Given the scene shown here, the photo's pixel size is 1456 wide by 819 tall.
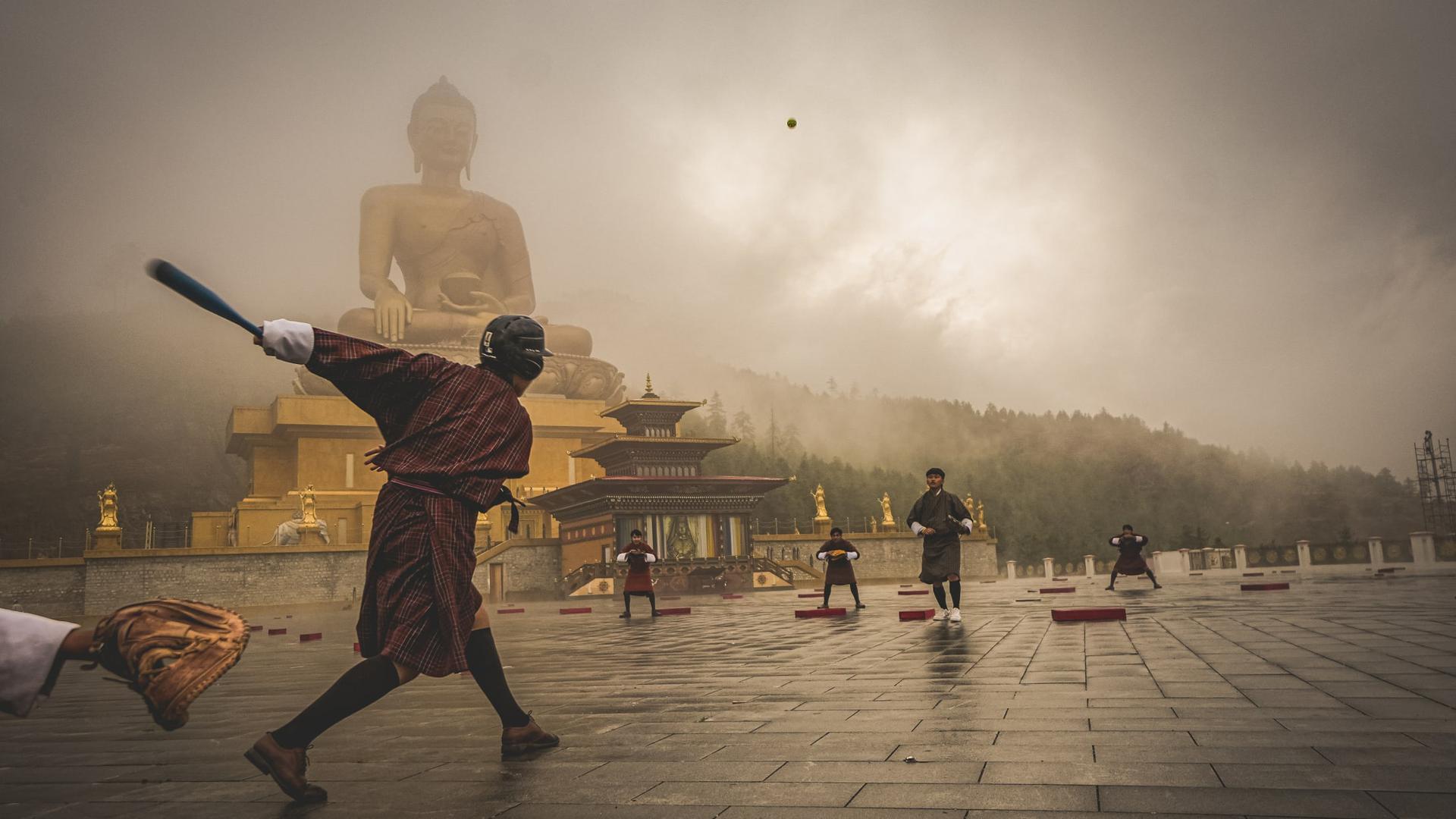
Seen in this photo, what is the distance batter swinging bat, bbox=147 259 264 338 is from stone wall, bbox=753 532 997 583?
32.0 metres

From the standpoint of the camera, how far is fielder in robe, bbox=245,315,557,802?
10.9 ft

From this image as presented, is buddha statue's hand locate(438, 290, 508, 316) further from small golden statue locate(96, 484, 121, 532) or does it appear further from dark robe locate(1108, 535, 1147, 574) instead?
dark robe locate(1108, 535, 1147, 574)

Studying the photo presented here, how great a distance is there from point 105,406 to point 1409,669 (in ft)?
285

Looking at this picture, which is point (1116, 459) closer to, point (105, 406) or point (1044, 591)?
point (1044, 591)

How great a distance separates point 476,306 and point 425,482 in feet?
130

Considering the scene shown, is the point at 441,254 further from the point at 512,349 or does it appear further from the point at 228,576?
the point at 512,349

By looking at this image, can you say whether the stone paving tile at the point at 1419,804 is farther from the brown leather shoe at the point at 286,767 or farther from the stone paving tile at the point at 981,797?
the brown leather shoe at the point at 286,767

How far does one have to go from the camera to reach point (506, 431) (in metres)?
3.85

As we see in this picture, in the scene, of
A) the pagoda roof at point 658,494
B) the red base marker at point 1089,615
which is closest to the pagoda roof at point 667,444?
the pagoda roof at point 658,494

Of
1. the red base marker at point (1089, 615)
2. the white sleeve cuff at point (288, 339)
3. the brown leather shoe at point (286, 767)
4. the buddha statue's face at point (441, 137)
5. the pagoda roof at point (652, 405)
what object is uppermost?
the buddha statue's face at point (441, 137)

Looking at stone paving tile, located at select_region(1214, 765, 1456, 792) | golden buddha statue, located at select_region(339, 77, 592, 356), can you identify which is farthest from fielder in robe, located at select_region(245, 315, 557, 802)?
golden buddha statue, located at select_region(339, 77, 592, 356)

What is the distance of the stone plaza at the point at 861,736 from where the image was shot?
105 inches

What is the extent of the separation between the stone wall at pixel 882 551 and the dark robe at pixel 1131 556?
736 inches

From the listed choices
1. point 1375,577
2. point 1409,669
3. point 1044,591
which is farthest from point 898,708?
point 1375,577
